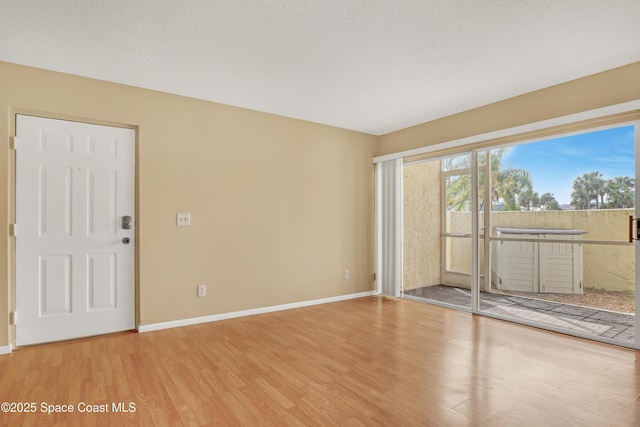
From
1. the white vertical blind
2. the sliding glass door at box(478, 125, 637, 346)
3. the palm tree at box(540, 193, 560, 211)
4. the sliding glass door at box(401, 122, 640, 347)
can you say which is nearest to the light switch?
the white vertical blind

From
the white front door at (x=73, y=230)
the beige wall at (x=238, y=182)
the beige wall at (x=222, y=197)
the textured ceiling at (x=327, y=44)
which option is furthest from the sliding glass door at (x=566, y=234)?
the white front door at (x=73, y=230)

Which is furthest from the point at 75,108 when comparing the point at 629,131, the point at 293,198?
the point at 629,131

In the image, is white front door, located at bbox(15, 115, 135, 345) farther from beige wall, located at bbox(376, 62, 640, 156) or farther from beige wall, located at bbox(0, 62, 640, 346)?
beige wall, located at bbox(376, 62, 640, 156)

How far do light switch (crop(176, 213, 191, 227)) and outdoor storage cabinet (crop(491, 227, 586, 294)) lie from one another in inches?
154

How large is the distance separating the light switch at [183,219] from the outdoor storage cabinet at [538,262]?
12.8 ft

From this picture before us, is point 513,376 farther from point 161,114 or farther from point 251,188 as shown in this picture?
point 161,114

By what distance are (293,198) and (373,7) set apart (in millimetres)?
2779

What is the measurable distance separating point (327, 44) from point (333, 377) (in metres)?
2.59

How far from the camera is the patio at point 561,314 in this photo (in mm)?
3455

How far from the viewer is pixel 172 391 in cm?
230

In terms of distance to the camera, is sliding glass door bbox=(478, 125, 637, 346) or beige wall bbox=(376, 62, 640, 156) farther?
sliding glass door bbox=(478, 125, 637, 346)

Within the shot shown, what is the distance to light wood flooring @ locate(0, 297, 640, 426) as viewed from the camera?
2.01 metres

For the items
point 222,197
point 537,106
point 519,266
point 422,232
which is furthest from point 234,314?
point 537,106

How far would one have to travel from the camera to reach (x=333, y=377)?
8.20ft
